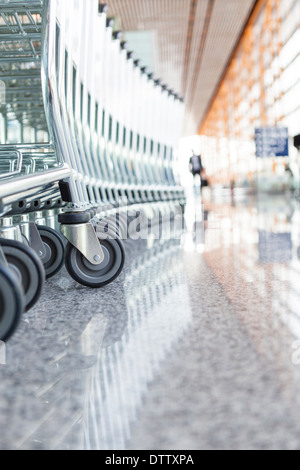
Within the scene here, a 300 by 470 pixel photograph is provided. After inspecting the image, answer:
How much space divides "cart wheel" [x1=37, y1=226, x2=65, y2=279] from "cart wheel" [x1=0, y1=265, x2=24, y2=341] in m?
1.44

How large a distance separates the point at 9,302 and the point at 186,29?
66.8ft

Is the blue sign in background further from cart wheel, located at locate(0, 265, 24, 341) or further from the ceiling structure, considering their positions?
cart wheel, located at locate(0, 265, 24, 341)

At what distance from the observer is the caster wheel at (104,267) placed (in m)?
2.42

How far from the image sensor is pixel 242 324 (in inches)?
70.2

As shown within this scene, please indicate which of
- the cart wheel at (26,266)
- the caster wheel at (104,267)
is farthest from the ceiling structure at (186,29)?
the cart wheel at (26,266)

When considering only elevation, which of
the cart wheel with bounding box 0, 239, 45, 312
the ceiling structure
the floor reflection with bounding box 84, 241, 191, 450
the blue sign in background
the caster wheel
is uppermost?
the ceiling structure

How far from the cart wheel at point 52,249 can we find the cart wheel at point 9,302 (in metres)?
1.44

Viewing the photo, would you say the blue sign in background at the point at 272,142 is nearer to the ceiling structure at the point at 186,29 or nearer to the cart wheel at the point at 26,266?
the ceiling structure at the point at 186,29

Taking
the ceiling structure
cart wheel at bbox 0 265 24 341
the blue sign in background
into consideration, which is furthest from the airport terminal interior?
the ceiling structure

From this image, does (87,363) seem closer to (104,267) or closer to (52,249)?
(104,267)

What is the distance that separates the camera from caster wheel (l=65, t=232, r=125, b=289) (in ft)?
7.94

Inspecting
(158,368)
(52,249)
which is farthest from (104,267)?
(158,368)
